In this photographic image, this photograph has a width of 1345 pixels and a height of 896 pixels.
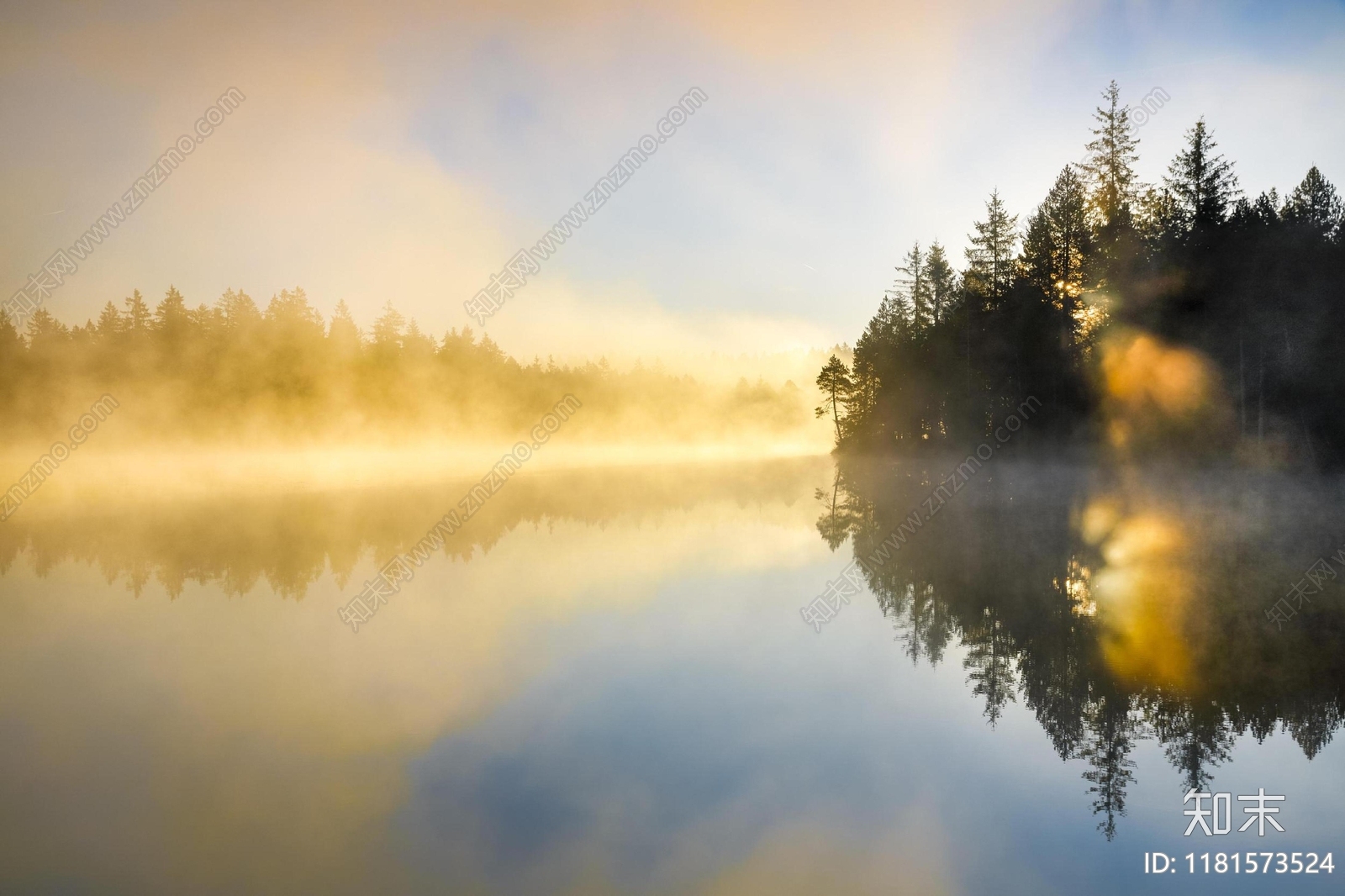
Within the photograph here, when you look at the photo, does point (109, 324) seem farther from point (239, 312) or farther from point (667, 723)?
point (667, 723)

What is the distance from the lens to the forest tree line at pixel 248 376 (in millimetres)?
59500

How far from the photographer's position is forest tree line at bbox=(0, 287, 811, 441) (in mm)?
59500

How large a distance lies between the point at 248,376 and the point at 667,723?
73087 mm

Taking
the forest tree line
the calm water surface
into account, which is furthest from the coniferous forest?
the forest tree line

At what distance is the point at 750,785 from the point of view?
18.9 ft

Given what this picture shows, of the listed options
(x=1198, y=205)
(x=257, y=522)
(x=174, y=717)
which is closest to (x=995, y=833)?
(x=174, y=717)

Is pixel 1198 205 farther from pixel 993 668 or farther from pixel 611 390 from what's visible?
pixel 611 390

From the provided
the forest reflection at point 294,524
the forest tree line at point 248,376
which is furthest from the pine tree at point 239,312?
the forest reflection at point 294,524

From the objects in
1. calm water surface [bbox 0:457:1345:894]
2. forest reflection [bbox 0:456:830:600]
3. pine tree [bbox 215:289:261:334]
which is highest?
pine tree [bbox 215:289:261:334]

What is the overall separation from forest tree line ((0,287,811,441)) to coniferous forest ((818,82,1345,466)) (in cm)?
6027

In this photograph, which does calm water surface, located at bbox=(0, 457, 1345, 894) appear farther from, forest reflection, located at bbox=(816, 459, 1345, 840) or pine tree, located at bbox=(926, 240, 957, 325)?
pine tree, located at bbox=(926, 240, 957, 325)

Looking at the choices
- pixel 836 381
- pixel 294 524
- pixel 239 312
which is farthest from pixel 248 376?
pixel 836 381

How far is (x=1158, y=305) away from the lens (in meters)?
32.4

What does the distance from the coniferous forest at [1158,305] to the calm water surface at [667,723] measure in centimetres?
2103
